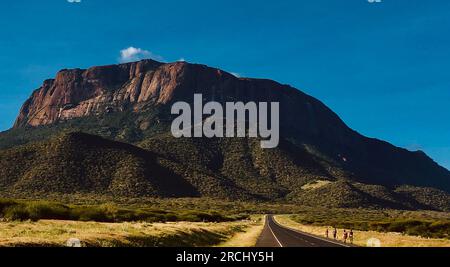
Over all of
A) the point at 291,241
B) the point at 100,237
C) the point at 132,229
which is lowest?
the point at 291,241

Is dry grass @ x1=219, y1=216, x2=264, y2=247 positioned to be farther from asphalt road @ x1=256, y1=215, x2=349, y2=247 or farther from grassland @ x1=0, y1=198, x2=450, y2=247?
asphalt road @ x1=256, y1=215, x2=349, y2=247

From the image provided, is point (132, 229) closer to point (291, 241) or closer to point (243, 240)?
point (243, 240)

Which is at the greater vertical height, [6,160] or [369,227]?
[6,160]

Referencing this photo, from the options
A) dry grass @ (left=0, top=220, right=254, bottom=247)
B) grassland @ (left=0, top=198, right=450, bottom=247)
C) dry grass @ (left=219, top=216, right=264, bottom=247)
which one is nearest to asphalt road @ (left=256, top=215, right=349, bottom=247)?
dry grass @ (left=219, top=216, right=264, bottom=247)

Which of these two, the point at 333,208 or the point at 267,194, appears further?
the point at 267,194

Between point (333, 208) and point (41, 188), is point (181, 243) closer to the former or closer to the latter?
point (41, 188)

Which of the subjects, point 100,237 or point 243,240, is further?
point 243,240

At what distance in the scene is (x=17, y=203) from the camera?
5469cm

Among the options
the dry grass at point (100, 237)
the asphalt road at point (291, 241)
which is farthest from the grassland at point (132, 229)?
the asphalt road at point (291, 241)

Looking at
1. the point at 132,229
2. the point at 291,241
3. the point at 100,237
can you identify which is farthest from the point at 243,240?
the point at 100,237

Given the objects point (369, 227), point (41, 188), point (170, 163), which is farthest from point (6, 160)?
point (369, 227)

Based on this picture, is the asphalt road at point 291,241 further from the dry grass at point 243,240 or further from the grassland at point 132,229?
the grassland at point 132,229

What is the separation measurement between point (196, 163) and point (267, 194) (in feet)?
99.7
